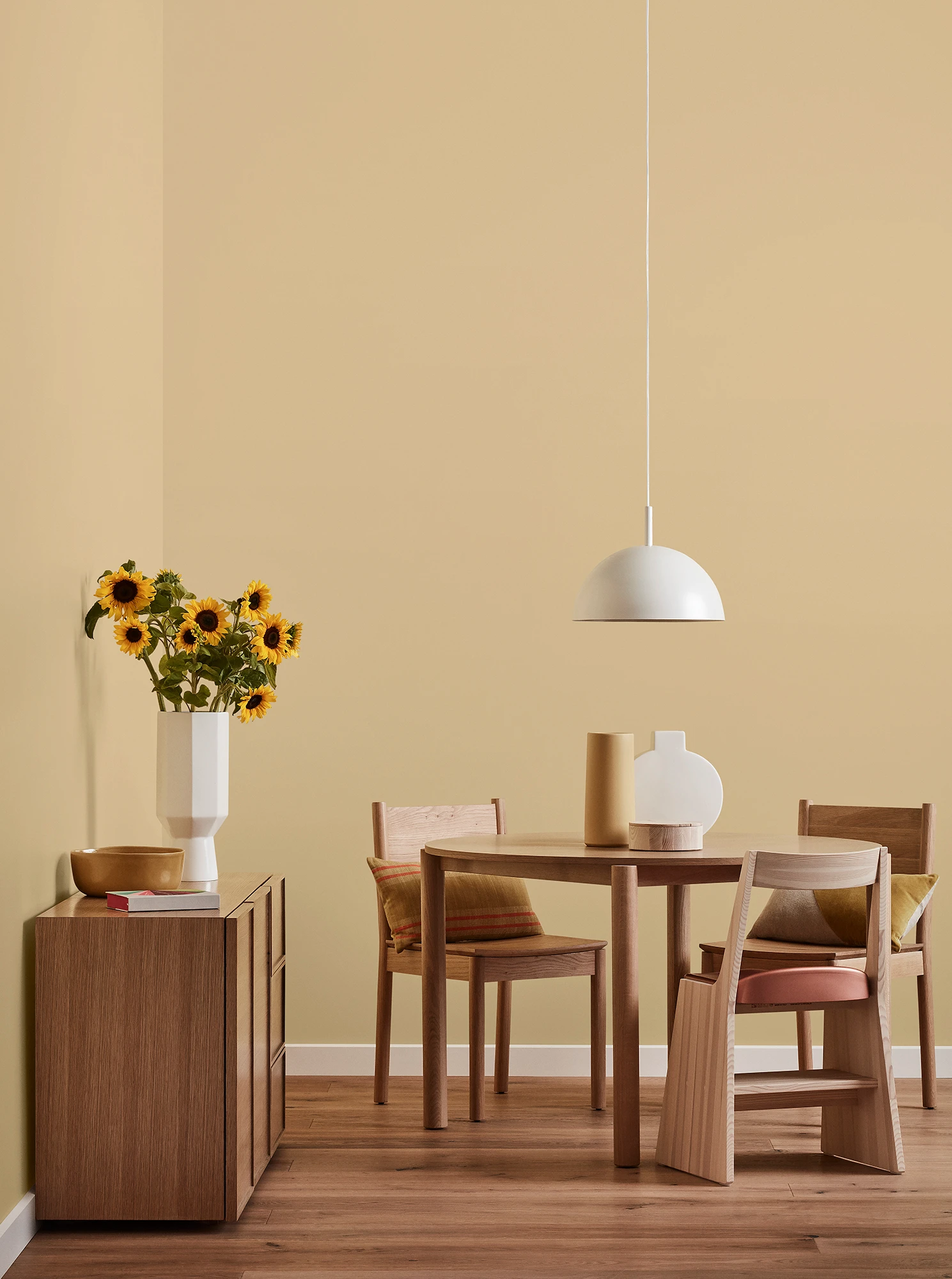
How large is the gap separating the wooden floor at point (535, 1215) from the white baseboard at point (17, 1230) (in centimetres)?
3

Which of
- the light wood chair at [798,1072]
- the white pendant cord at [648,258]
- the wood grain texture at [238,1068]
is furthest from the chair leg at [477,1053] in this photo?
the white pendant cord at [648,258]

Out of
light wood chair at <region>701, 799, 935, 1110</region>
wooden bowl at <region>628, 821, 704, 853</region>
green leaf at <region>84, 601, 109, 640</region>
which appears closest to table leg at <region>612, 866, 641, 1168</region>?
wooden bowl at <region>628, 821, 704, 853</region>

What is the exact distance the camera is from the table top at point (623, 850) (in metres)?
3.13

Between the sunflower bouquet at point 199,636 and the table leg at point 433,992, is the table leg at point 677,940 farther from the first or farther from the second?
the sunflower bouquet at point 199,636

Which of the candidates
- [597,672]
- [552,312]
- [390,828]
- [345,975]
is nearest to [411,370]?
[552,312]

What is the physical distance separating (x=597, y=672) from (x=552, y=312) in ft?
3.57

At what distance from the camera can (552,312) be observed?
425cm

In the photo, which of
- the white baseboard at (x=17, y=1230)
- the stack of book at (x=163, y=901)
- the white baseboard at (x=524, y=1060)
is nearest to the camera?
the white baseboard at (x=17, y=1230)

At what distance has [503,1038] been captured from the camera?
3920mm

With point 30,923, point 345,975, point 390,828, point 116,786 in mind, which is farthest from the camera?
point 345,975

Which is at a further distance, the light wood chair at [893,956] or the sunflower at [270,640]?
the light wood chair at [893,956]

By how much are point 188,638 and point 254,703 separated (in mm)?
229

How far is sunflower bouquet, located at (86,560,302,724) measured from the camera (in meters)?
3.18

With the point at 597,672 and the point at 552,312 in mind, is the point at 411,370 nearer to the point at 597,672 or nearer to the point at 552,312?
the point at 552,312
